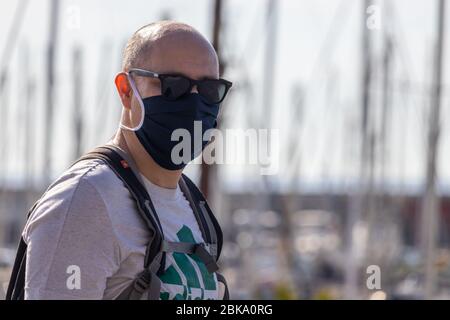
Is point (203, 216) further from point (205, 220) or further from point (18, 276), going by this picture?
point (18, 276)

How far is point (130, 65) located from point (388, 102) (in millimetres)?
16886

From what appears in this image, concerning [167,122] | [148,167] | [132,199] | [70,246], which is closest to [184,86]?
[167,122]

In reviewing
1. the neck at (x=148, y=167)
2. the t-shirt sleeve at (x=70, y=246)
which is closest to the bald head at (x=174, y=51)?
the neck at (x=148, y=167)

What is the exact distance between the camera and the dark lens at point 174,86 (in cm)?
343

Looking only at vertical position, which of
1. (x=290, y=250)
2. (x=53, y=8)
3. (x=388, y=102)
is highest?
(x=53, y=8)

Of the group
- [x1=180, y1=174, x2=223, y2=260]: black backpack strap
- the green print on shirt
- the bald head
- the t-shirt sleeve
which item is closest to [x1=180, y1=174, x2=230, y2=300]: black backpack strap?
[x1=180, y1=174, x2=223, y2=260]: black backpack strap

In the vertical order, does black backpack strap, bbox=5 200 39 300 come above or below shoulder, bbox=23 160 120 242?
below

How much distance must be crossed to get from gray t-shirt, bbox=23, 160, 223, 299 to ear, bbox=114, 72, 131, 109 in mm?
358

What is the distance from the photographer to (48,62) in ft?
58.3

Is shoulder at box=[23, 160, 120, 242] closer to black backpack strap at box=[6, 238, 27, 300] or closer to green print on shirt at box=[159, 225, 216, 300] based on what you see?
black backpack strap at box=[6, 238, 27, 300]

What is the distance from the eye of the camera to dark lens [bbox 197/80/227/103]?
3.50 metres
